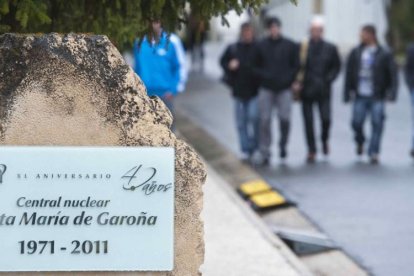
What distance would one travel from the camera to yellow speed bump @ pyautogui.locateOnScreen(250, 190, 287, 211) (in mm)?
11344

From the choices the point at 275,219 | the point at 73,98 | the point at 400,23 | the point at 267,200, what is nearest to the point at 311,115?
the point at 267,200

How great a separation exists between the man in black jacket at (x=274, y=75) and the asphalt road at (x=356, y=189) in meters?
0.57

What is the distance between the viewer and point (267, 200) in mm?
11586

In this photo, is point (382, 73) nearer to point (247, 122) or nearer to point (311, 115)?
point (311, 115)

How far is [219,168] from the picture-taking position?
1457 cm

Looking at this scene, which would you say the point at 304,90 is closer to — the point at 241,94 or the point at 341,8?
the point at 241,94

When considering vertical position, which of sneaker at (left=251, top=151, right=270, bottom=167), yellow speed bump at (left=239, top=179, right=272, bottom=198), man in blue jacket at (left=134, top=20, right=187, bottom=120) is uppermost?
man in blue jacket at (left=134, top=20, right=187, bottom=120)

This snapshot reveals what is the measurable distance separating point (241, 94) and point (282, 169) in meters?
1.20

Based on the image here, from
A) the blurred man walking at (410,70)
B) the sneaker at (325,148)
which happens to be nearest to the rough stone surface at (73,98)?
the sneaker at (325,148)

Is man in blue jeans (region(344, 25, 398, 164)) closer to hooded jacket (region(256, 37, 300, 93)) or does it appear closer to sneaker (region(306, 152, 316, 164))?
sneaker (region(306, 152, 316, 164))

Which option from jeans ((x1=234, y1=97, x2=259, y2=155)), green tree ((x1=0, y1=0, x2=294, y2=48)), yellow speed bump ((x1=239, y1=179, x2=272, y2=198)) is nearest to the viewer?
green tree ((x1=0, y1=0, x2=294, y2=48))

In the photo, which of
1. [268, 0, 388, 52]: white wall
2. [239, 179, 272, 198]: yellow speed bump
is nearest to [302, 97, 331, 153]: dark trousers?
[239, 179, 272, 198]: yellow speed bump

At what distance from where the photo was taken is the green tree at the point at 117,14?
6426 mm

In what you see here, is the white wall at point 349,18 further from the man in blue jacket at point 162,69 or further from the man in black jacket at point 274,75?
the man in blue jacket at point 162,69
